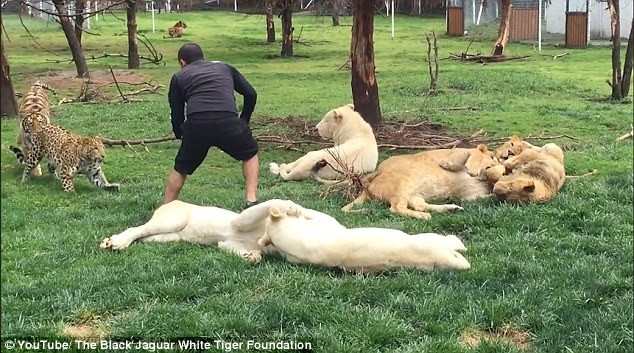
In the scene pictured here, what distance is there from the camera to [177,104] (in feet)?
22.1

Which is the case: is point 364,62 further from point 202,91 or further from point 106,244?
point 106,244

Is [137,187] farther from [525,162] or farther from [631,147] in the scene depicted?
[631,147]

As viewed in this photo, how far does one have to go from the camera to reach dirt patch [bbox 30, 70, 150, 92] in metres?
18.5

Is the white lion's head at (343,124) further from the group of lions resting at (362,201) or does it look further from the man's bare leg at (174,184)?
the man's bare leg at (174,184)

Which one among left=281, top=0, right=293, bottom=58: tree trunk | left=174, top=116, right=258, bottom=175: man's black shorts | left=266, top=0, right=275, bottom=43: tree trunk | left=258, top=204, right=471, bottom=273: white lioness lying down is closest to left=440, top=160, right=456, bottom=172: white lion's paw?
left=174, top=116, right=258, bottom=175: man's black shorts

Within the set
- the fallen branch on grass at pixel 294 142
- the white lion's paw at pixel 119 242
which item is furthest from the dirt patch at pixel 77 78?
the white lion's paw at pixel 119 242

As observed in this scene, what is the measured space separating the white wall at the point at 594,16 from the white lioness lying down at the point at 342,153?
18398 millimetres

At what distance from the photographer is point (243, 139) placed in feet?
22.2

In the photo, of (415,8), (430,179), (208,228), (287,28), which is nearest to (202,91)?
(208,228)

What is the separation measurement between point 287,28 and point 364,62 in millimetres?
15028

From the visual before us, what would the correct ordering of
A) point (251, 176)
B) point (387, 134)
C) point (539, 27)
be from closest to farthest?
point (251, 176) → point (387, 134) → point (539, 27)

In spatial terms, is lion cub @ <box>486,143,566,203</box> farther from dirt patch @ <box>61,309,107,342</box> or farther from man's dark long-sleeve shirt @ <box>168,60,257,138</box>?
dirt patch @ <box>61,309,107,342</box>

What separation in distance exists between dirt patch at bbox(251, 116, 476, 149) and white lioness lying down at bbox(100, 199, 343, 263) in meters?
4.68

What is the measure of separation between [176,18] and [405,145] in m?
36.1
